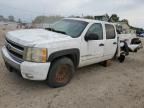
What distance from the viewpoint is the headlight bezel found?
14.0 feet

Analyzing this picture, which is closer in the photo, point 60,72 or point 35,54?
point 35,54

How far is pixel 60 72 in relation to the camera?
495cm

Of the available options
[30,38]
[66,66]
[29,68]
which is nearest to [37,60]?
[29,68]

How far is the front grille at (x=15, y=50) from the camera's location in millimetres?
4456

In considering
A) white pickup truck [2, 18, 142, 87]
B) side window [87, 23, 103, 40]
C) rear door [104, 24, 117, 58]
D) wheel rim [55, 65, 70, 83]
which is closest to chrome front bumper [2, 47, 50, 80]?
white pickup truck [2, 18, 142, 87]

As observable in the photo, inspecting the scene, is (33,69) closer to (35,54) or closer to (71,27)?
(35,54)

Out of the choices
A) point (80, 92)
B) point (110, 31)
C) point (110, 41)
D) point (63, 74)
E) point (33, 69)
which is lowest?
point (80, 92)

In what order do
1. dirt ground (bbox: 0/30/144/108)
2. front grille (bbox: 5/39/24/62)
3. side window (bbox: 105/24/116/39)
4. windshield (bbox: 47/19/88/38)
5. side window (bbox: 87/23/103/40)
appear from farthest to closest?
side window (bbox: 105/24/116/39), side window (bbox: 87/23/103/40), windshield (bbox: 47/19/88/38), front grille (bbox: 5/39/24/62), dirt ground (bbox: 0/30/144/108)

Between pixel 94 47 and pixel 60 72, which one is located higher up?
pixel 94 47

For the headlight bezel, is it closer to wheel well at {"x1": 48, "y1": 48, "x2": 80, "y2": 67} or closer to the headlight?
the headlight

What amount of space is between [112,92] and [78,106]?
1.27 meters

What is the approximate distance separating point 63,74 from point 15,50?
1.41 m

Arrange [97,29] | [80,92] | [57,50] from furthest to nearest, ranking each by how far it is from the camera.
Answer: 1. [97,29]
2. [80,92]
3. [57,50]

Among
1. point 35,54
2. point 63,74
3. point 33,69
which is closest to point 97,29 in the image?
point 63,74
